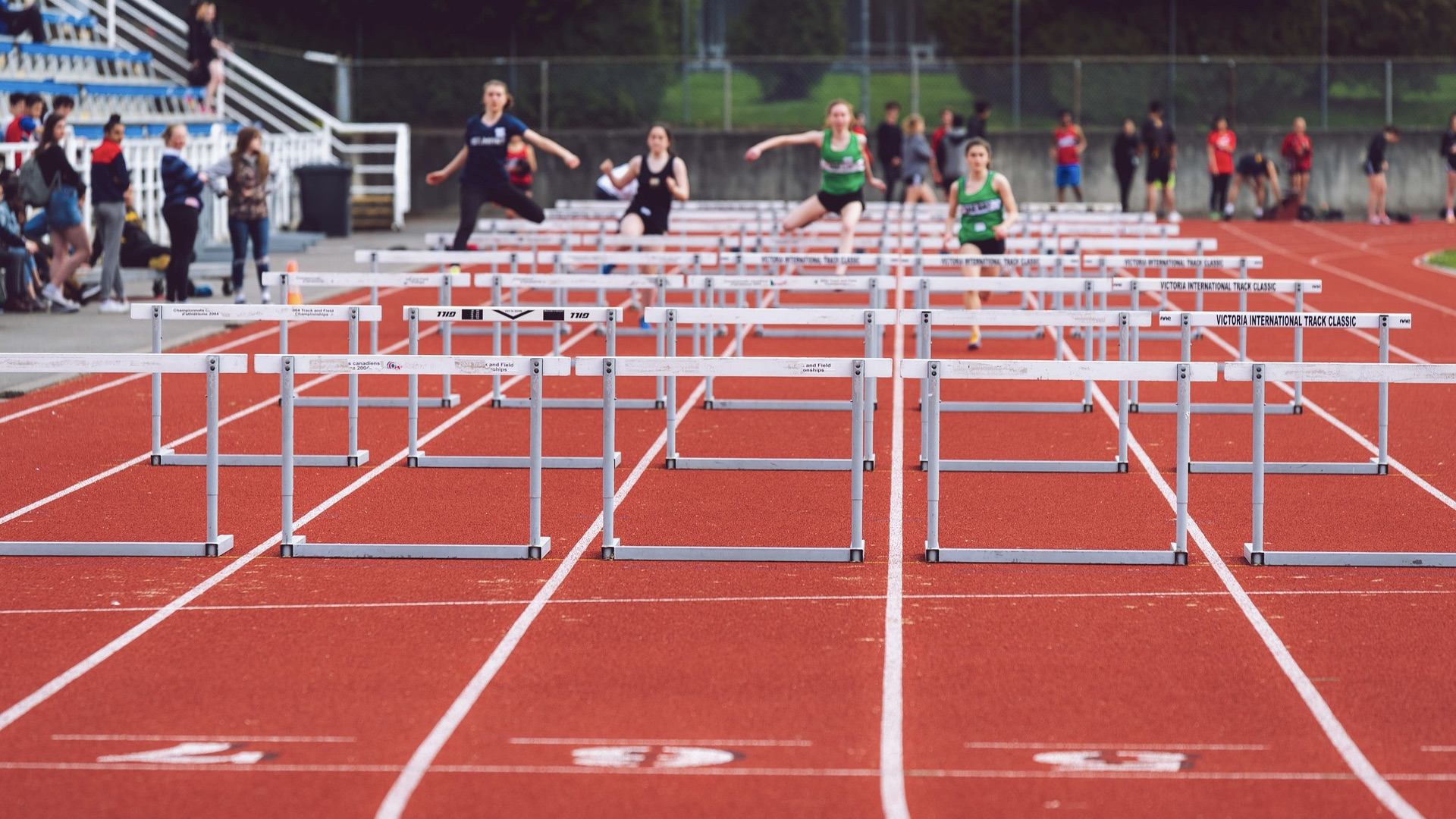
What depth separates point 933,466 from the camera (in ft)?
26.6

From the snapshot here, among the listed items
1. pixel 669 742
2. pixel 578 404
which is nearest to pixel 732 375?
pixel 669 742

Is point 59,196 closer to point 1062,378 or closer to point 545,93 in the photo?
point 1062,378

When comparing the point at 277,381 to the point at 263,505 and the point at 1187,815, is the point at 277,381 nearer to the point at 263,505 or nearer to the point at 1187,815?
the point at 263,505

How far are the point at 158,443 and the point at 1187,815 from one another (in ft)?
22.4

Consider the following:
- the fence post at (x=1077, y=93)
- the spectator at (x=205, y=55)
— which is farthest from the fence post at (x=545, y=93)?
the fence post at (x=1077, y=93)

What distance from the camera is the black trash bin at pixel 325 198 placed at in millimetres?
29203

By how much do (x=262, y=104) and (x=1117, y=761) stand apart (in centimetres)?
3090

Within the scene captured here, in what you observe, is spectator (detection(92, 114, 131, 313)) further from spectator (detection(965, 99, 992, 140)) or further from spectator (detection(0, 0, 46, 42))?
spectator (detection(965, 99, 992, 140))

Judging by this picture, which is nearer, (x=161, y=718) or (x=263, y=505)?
(x=161, y=718)

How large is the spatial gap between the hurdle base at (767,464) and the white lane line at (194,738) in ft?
15.8

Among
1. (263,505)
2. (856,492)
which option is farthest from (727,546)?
(263,505)

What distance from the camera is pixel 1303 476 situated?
10.4 metres

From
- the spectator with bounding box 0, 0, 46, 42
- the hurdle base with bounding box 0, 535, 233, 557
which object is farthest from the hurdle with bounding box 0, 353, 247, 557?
the spectator with bounding box 0, 0, 46, 42

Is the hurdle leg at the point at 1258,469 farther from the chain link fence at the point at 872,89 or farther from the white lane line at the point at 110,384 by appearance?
the chain link fence at the point at 872,89
